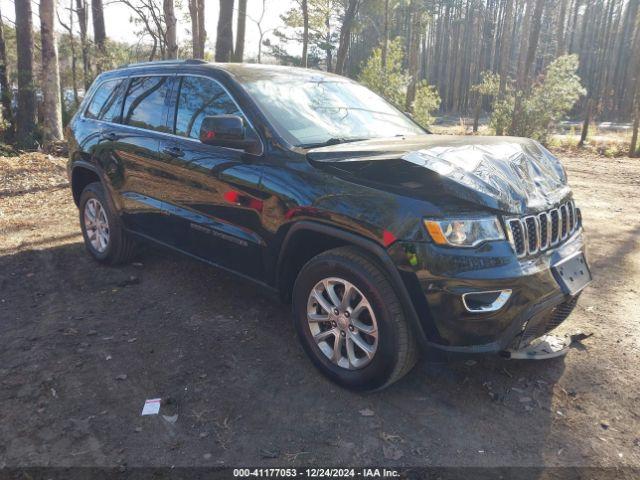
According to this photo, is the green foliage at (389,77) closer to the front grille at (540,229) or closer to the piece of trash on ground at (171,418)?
the front grille at (540,229)

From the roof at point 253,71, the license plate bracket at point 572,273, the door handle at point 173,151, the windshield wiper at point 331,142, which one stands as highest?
the roof at point 253,71

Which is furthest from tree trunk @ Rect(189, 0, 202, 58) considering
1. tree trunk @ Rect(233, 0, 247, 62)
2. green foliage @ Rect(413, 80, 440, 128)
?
green foliage @ Rect(413, 80, 440, 128)

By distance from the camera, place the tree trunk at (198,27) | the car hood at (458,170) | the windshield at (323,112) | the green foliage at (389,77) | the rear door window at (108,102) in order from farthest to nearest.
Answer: the tree trunk at (198,27), the green foliage at (389,77), the rear door window at (108,102), the windshield at (323,112), the car hood at (458,170)

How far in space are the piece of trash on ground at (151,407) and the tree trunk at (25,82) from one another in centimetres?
1120

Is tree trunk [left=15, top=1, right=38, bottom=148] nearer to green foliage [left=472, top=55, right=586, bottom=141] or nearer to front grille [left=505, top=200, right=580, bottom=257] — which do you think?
front grille [left=505, top=200, right=580, bottom=257]

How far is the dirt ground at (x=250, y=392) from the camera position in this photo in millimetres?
2592

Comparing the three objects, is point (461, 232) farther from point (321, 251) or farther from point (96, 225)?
point (96, 225)

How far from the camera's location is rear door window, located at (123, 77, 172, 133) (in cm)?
429

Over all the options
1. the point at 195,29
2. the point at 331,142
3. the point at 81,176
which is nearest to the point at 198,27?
the point at 195,29

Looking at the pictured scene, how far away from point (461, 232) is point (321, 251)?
1.00 m

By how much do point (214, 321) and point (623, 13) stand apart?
6346cm

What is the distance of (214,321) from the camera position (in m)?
4.04

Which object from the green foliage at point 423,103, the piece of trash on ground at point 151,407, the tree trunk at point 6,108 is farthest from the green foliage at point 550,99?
the piece of trash on ground at point 151,407

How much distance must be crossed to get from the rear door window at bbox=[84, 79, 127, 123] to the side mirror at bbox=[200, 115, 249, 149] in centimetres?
199
